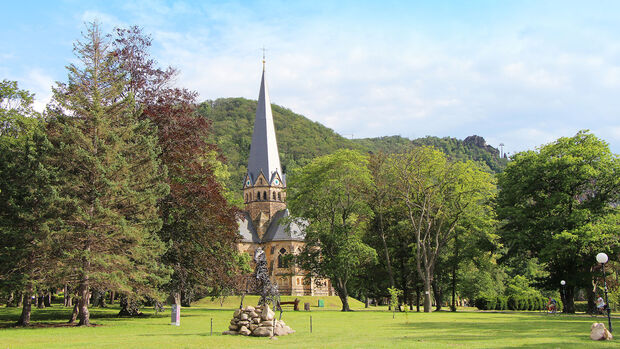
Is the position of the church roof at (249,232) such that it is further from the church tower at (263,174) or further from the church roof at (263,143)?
the church roof at (263,143)

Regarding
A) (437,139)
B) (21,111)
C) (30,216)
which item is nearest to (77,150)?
(30,216)

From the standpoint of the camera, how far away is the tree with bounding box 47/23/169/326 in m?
23.0

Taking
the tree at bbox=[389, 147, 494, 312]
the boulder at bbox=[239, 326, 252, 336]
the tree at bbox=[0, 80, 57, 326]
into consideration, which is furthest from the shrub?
the tree at bbox=[0, 80, 57, 326]

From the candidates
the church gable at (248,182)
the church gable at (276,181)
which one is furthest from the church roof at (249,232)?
the church gable at (276,181)

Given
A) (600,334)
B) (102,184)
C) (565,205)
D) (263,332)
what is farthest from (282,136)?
(600,334)

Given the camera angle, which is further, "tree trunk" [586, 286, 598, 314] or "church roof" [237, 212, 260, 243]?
"church roof" [237, 212, 260, 243]

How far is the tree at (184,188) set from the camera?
99.1 ft

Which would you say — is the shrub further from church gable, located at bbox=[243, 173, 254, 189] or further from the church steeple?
church gable, located at bbox=[243, 173, 254, 189]

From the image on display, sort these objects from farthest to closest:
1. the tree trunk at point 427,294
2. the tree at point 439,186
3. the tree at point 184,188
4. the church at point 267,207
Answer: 1. the church at point 267,207
2. the tree at point 439,186
3. the tree trunk at point 427,294
4. the tree at point 184,188

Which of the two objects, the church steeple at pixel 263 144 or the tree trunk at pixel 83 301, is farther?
the church steeple at pixel 263 144

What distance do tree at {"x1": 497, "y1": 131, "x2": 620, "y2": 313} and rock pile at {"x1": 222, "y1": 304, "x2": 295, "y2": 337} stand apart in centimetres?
2096

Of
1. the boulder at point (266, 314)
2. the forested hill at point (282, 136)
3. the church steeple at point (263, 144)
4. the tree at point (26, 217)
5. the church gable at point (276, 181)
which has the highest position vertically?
the forested hill at point (282, 136)

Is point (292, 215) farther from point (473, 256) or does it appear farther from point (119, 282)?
point (119, 282)

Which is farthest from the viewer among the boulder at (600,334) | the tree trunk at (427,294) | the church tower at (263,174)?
the church tower at (263,174)
